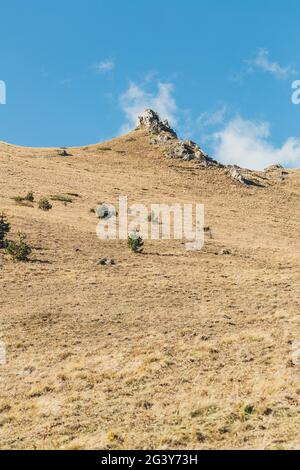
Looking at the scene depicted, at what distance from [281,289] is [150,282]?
8769mm

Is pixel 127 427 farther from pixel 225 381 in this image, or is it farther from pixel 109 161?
pixel 109 161

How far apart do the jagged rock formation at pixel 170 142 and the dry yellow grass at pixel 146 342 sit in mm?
54439

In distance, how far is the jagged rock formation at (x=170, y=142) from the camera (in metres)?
106

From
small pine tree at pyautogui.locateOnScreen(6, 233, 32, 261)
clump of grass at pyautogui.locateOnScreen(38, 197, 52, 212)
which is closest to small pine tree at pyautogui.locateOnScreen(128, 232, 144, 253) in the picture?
small pine tree at pyautogui.locateOnScreen(6, 233, 32, 261)

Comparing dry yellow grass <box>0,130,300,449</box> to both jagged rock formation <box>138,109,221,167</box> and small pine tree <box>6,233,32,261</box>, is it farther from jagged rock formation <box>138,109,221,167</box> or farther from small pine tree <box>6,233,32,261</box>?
jagged rock formation <box>138,109,221,167</box>

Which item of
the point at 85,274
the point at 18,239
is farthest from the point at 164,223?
the point at 85,274

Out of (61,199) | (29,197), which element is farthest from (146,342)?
(61,199)

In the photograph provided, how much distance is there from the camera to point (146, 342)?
20891 millimetres

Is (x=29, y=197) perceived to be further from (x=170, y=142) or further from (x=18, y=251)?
(x=170, y=142)

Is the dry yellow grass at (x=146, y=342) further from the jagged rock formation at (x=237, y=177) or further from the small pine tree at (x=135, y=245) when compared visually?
the jagged rock formation at (x=237, y=177)

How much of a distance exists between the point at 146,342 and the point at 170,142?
95.8 m

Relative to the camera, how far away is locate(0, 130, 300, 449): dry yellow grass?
12.8 m

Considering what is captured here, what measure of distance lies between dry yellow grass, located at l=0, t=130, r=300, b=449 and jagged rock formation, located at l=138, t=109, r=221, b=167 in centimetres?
5444

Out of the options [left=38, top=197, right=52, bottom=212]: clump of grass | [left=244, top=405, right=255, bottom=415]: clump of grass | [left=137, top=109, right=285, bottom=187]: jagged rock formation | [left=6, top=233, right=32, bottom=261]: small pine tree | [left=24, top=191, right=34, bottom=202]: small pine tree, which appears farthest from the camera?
[left=137, top=109, right=285, bottom=187]: jagged rock formation
